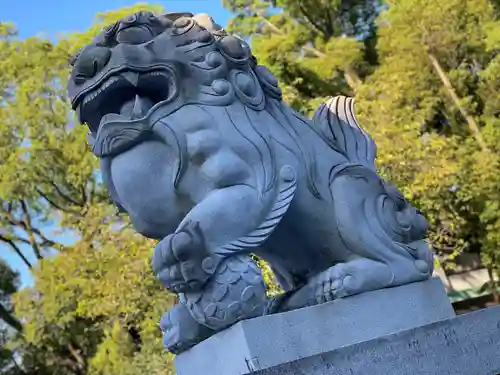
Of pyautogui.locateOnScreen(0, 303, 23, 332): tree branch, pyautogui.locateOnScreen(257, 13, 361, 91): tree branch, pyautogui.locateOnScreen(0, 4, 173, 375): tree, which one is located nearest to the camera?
pyautogui.locateOnScreen(0, 4, 173, 375): tree

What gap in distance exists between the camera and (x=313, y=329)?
86.8 inches

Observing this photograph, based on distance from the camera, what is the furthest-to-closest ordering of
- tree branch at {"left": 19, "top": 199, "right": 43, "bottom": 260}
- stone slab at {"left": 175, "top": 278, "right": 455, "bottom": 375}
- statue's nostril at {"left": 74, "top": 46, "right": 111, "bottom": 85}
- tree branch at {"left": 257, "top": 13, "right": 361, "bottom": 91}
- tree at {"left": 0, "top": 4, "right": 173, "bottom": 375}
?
tree branch at {"left": 19, "top": 199, "right": 43, "bottom": 260} → tree branch at {"left": 257, "top": 13, "right": 361, "bottom": 91} → tree at {"left": 0, "top": 4, "right": 173, "bottom": 375} → statue's nostril at {"left": 74, "top": 46, "right": 111, "bottom": 85} → stone slab at {"left": 175, "top": 278, "right": 455, "bottom": 375}

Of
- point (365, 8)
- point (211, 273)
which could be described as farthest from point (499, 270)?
point (211, 273)

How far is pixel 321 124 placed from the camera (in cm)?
284

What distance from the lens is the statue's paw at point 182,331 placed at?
2360mm

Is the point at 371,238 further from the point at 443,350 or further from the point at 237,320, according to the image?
the point at 237,320

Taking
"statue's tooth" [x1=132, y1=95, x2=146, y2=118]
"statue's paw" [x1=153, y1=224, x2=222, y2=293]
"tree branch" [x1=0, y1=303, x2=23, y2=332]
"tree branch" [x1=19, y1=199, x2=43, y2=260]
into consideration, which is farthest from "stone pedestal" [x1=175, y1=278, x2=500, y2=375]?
"tree branch" [x1=0, y1=303, x2=23, y2=332]

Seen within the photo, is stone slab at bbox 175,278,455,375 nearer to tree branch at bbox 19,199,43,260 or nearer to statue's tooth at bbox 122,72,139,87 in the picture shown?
statue's tooth at bbox 122,72,139,87

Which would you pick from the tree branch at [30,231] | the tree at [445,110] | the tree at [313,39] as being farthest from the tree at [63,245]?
the tree at [445,110]

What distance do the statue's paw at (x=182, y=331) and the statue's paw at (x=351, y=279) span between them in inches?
18.3

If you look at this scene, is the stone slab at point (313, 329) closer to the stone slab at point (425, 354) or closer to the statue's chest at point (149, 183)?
the stone slab at point (425, 354)

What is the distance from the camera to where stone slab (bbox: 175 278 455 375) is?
2.08 m

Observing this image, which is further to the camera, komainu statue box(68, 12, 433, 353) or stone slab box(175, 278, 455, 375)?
komainu statue box(68, 12, 433, 353)

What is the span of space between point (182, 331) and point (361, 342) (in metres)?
0.73
